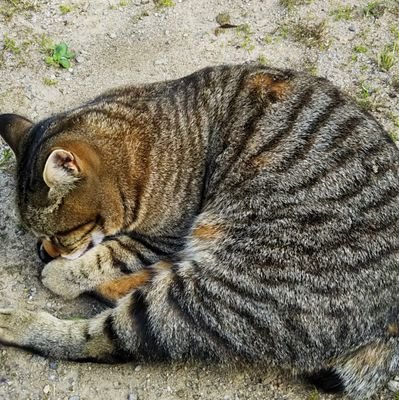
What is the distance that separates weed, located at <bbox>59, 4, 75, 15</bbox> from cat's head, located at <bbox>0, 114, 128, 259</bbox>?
197 cm

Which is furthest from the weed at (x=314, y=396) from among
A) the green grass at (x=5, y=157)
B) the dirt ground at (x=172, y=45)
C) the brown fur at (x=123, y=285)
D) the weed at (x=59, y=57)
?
the weed at (x=59, y=57)

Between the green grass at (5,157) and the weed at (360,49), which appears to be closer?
the green grass at (5,157)

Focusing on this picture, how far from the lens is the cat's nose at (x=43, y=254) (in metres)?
4.22

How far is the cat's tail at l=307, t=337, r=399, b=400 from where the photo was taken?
349 centimetres

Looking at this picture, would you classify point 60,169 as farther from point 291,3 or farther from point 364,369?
point 291,3

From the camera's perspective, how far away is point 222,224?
3738 mm

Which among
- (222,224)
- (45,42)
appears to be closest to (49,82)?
(45,42)

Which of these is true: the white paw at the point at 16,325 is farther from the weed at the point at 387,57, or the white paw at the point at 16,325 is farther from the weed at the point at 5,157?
the weed at the point at 387,57

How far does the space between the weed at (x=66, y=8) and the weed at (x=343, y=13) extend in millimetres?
2432

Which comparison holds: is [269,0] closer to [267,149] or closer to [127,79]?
[127,79]

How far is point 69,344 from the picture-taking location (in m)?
3.79

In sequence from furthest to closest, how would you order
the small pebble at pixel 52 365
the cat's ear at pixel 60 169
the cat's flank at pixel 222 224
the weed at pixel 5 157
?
the weed at pixel 5 157 → the small pebble at pixel 52 365 → the cat's ear at pixel 60 169 → the cat's flank at pixel 222 224

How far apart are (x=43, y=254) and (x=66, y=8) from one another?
2.65m

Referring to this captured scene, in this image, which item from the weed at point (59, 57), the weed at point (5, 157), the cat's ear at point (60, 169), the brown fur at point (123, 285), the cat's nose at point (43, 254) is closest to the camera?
the cat's ear at point (60, 169)
